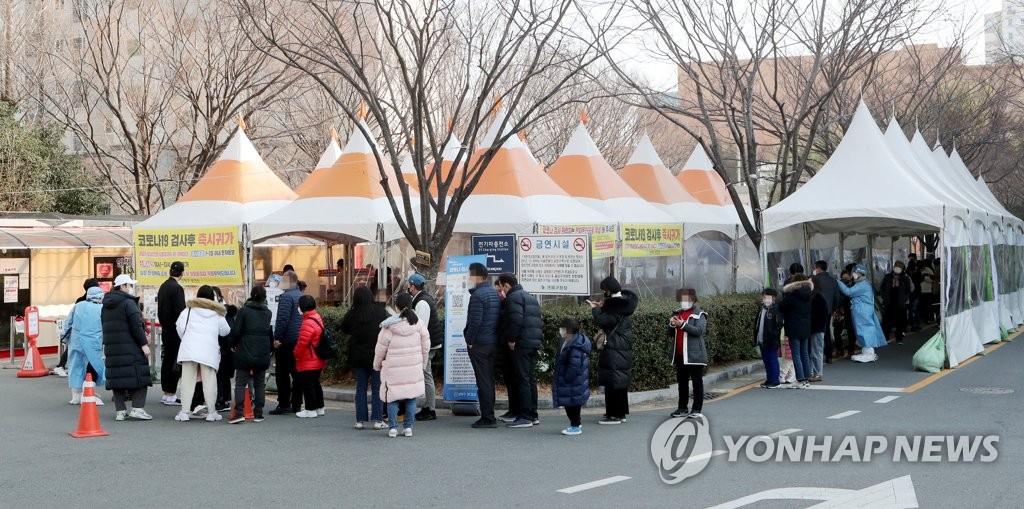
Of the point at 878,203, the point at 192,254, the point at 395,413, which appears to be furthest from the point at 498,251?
the point at 878,203

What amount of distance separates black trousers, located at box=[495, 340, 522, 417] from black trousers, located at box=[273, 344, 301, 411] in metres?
2.53

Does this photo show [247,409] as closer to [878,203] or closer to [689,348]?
[689,348]

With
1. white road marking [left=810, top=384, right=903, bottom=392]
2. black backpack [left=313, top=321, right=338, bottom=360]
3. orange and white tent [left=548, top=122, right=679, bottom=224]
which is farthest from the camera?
orange and white tent [left=548, top=122, right=679, bottom=224]

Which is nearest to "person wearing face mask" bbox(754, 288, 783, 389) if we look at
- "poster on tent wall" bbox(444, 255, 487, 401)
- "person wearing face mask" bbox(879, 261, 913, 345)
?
"poster on tent wall" bbox(444, 255, 487, 401)

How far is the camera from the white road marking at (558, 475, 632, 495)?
684cm

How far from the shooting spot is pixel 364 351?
9.89 metres

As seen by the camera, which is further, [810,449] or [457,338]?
[457,338]

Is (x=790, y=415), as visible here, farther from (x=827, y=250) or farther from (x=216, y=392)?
(x=827, y=250)

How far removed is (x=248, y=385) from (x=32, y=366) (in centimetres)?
682

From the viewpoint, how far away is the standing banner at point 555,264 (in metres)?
11.8

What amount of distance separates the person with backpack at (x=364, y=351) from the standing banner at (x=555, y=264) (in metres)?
2.38

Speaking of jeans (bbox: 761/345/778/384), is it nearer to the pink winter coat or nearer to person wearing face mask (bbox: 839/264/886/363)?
person wearing face mask (bbox: 839/264/886/363)

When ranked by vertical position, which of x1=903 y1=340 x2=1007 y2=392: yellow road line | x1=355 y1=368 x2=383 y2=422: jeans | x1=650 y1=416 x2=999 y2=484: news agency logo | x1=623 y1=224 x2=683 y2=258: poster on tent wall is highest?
x1=623 y1=224 x2=683 y2=258: poster on tent wall

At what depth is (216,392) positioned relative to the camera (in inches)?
416
